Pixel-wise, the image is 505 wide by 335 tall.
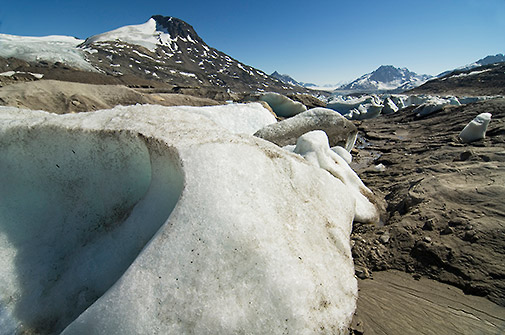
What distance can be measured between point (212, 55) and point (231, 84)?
21523 millimetres

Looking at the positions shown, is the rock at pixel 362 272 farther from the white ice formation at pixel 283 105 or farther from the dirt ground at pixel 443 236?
the white ice formation at pixel 283 105

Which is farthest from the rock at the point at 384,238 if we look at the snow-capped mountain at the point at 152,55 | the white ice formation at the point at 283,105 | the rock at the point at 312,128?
the snow-capped mountain at the point at 152,55

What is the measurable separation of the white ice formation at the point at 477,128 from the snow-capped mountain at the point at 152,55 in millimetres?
19168

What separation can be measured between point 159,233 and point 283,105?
1144 cm

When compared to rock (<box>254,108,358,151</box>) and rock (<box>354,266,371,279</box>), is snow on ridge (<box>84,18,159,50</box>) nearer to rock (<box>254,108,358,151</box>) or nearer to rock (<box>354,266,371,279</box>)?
rock (<box>254,108,358,151</box>)

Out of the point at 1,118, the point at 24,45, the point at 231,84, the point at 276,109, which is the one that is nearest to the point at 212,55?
the point at 231,84

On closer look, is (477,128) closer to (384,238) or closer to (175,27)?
(384,238)

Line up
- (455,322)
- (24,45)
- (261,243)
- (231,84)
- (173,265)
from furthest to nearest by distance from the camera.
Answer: (231,84) < (24,45) < (455,322) < (261,243) < (173,265)

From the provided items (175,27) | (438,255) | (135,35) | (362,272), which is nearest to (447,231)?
(438,255)

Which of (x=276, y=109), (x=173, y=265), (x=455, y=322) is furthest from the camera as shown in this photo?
(x=276, y=109)

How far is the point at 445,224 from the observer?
202 cm

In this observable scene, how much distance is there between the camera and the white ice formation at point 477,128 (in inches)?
190

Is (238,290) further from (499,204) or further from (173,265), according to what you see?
(499,204)

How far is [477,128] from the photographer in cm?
488
